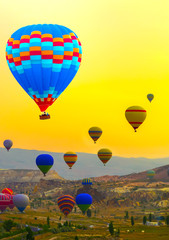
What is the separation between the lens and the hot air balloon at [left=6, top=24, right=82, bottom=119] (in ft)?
222

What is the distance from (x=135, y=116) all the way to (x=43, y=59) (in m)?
26.8

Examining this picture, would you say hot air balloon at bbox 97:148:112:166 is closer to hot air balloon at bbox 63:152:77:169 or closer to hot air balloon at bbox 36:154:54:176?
hot air balloon at bbox 63:152:77:169

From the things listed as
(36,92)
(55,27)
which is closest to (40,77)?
(36,92)

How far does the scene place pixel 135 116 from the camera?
8844 cm

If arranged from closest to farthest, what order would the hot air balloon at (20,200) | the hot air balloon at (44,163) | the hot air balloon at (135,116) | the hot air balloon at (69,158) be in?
the hot air balloon at (135,116)
the hot air balloon at (44,163)
the hot air balloon at (20,200)
the hot air balloon at (69,158)

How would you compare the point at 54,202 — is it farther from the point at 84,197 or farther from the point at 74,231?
the point at 74,231

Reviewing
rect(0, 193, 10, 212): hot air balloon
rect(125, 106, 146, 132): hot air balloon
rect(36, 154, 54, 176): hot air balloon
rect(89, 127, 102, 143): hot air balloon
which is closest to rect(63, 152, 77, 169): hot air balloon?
rect(89, 127, 102, 143): hot air balloon

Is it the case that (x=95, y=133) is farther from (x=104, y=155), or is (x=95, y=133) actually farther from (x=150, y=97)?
(x=150, y=97)

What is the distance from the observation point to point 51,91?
68875mm

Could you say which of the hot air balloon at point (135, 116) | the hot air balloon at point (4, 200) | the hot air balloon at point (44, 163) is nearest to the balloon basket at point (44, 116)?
the hot air balloon at point (135, 116)

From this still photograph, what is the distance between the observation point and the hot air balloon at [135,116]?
3472 inches

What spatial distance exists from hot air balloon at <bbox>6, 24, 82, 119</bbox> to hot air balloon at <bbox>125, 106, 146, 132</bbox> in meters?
21.9

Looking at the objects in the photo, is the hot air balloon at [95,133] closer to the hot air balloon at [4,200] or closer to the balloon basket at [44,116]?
the hot air balloon at [4,200]

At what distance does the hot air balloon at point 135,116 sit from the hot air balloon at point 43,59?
2193 centimetres
